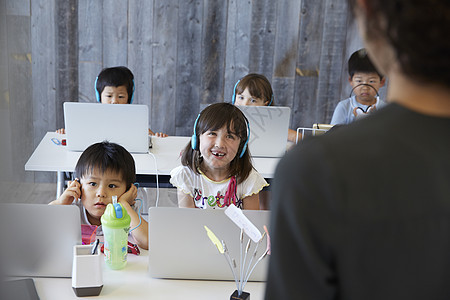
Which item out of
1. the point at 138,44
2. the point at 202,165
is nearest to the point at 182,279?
the point at 202,165

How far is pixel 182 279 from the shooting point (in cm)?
138

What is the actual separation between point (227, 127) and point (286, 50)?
6.76 ft

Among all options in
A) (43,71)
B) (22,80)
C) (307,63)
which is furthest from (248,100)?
(22,80)

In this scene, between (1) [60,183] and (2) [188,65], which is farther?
(2) [188,65]

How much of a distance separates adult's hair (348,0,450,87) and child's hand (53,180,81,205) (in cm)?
145

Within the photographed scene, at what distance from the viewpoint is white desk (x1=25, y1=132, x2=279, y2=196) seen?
2357mm

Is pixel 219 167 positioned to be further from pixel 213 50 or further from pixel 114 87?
pixel 213 50

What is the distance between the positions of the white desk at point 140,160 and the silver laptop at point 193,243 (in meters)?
0.93

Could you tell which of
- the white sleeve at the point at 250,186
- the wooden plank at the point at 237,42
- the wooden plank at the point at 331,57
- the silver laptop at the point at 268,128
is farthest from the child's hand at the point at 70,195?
the wooden plank at the point at 331,57

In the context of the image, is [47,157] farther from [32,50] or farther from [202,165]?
[32,50]

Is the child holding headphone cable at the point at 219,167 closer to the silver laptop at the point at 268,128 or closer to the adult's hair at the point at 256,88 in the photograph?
the silver laptop at the point at 268,128

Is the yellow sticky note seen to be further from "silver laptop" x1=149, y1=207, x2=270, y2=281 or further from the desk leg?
the desk leg

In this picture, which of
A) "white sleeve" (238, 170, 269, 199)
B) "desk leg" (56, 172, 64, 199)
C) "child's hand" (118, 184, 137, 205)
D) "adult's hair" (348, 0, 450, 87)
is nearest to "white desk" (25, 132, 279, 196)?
"desk leg" (56, 172, 64, 199)

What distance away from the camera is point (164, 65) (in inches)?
152
